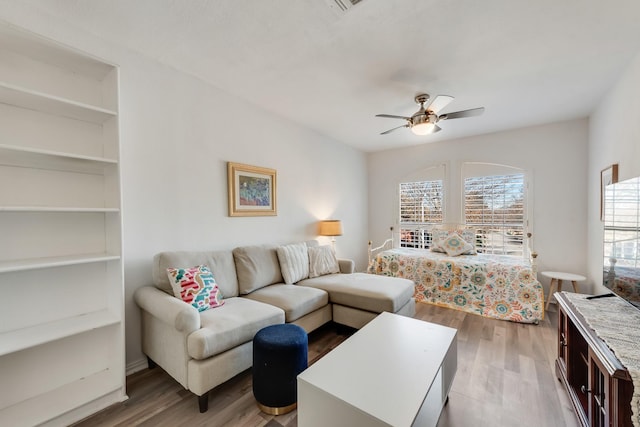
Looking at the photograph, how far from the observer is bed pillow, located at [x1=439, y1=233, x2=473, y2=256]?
154 inches

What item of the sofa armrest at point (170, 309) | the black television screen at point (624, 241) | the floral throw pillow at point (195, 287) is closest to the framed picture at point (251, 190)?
the floral throw pillow at point (195, 287)

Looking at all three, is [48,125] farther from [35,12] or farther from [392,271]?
[392,271]

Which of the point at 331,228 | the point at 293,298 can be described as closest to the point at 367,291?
the point at 293,298

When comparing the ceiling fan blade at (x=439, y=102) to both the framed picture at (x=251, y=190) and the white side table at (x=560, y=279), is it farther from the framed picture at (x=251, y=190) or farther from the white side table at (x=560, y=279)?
the white side table at (x=560, y=279)

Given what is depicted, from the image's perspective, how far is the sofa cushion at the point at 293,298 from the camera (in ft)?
7.50

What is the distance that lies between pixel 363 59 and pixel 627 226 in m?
2.09

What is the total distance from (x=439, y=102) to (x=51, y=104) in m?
2.95

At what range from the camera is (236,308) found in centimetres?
210

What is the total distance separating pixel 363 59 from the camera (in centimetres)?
215

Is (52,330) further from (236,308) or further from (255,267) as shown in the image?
(255,267)

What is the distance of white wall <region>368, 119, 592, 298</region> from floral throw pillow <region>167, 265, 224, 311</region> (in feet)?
12.9

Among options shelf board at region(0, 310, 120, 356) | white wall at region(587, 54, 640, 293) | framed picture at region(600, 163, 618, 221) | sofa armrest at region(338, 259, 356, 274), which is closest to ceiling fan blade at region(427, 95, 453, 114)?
white wall at region(587, 54, 640, 293)

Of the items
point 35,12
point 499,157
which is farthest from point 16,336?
point 499,157

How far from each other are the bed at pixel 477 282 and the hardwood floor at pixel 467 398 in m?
0.61
